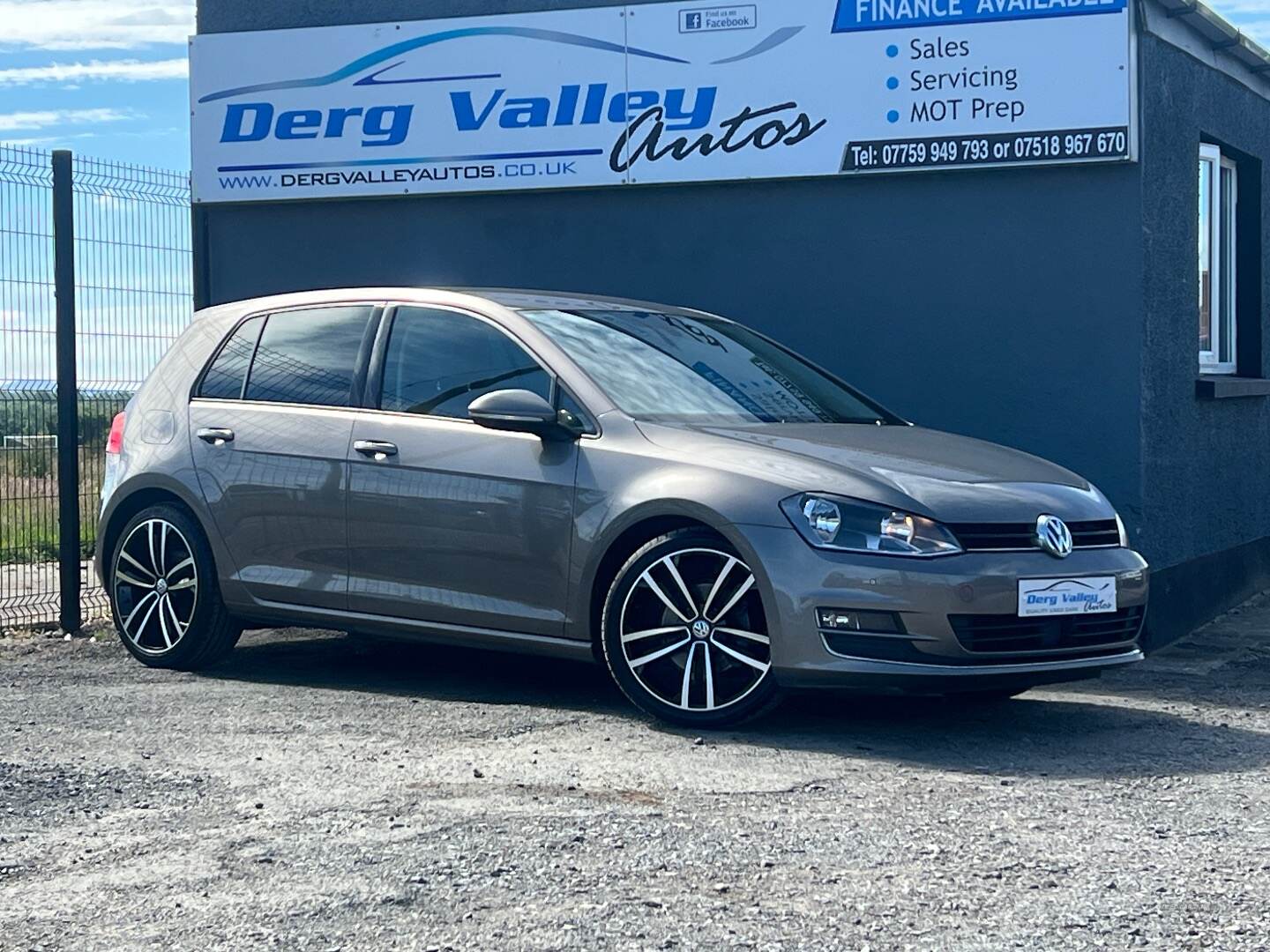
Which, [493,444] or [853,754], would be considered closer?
[853,754]

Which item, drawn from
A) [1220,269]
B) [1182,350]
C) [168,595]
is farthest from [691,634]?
[1220,269]

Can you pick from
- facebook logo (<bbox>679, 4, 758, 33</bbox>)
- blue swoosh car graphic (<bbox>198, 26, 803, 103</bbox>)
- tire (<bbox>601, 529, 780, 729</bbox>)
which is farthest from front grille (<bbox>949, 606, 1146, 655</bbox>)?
facebook logo (<bbox>679, 4, 758, 33</bbox>)

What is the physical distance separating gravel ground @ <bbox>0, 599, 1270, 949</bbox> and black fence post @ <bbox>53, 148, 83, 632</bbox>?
2.06m

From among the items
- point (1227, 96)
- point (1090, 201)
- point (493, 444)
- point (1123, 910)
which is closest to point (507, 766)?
point (493, 444)

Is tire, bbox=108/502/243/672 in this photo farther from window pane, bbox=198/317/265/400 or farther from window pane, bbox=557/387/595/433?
window pane, bbox=557/387/595/433

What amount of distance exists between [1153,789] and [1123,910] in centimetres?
148

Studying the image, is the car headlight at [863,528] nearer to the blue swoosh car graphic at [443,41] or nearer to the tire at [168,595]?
the tire at [168,595]

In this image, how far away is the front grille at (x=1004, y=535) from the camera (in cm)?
650

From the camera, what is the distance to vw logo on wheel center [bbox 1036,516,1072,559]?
6664 millimetres

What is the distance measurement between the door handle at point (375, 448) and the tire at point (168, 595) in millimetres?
1004

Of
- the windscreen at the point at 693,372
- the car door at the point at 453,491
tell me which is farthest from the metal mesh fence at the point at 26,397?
the windscreen at the point at 693,372

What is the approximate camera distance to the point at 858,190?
1038 cm

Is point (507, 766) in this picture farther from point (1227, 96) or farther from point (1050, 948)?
point (1227, 96)

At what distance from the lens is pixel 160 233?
11102 mm
